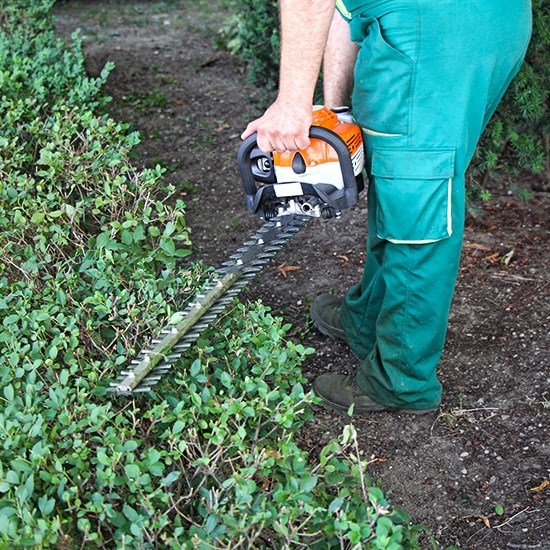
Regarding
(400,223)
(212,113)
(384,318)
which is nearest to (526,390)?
(384,318)

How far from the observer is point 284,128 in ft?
8.73

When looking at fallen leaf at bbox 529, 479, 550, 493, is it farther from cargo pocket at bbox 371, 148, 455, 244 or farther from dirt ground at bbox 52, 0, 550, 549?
cargo pocket at bbox 371, 148, 455, 244

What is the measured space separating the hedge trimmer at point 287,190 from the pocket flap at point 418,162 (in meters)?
0.11

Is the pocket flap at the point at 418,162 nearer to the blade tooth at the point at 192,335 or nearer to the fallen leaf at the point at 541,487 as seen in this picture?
the blade tooth at the point at 192,335

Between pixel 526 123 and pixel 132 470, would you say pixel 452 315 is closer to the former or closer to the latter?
pixel 526 123

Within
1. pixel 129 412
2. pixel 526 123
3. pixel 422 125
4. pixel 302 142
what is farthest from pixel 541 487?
pixel 526 123

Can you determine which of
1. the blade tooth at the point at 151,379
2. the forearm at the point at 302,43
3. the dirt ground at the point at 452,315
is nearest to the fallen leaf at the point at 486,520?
the dirt ground at the point at 452,315

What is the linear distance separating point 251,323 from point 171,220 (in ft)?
1.86

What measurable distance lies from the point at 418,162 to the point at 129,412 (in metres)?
1.27

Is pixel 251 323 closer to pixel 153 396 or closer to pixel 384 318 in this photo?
pixel 153 396

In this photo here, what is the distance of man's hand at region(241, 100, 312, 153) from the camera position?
2.64m

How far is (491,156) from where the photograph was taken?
13.5 ft

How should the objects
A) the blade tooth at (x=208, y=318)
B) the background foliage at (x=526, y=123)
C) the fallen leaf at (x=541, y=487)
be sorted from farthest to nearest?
the background foliage at (x=526, y=123) < the fallen leaf at (x=541, y=487) < the blade tooth at (x=208, y=318)

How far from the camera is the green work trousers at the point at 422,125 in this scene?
2.66m
